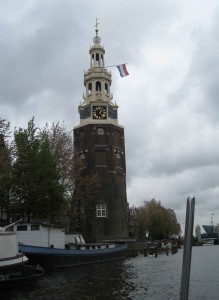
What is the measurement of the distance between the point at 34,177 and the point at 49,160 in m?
2.69

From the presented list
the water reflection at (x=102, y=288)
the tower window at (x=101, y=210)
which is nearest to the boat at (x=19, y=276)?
the water reflection at (x=102, y=288)

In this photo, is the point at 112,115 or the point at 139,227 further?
the point at 139,227

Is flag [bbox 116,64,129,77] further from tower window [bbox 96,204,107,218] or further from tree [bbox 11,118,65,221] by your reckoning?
tower window [bbox 96,204,107,218]

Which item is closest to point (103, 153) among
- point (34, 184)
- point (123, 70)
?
point (123, 70)

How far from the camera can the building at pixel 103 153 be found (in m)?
68.6

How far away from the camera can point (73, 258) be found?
136 ft

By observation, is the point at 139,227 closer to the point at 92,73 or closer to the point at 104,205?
the point at 104,205

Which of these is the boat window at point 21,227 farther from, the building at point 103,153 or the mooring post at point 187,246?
the mooring post at point 187,246

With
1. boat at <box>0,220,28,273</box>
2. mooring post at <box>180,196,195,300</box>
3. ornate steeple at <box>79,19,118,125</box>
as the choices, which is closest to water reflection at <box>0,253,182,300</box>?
boat at <box>0,220,28,273</box>

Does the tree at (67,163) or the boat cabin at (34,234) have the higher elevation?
the tree at (67,163)

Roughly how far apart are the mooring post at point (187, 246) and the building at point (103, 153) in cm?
6042

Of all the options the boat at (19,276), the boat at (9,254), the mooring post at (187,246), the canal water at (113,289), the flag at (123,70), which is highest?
the flag at (123,70)

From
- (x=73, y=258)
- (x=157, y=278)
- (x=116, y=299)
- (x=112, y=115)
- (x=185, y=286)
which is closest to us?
(x=185, y=286)

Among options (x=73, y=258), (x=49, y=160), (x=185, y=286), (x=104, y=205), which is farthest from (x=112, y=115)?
(x=185, y=286)
